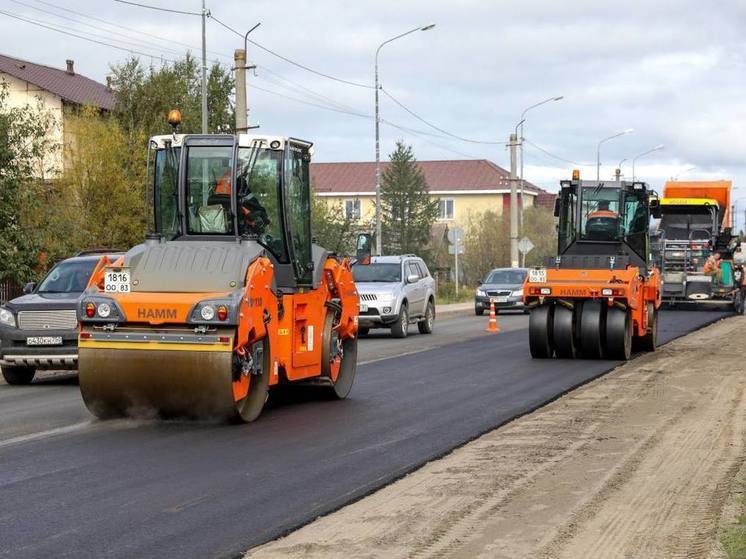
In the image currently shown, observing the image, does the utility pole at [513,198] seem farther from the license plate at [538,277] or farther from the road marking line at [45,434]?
the road marking line at [45,434]

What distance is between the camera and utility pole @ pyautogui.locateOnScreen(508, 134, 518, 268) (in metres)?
52.0

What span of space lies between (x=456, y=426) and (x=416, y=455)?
1914 mm

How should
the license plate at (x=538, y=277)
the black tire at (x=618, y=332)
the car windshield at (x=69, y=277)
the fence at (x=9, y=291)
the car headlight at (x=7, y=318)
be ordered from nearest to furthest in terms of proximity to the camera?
the car headlight at (x=7, y=318), the car windshield at (x=69, y=277), the black tire at (x=618, y=332), the license plate at (x=538, y=277), the fence at (x=9, y=291)

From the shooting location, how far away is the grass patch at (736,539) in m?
6.97

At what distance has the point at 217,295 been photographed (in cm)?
1164

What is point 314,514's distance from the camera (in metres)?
8.16

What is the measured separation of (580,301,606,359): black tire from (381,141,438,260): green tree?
65186 millimetres

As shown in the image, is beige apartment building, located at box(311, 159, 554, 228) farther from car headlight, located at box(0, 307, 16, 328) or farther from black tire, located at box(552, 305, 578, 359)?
car headlight, located at box(0, 307, 16, 328)

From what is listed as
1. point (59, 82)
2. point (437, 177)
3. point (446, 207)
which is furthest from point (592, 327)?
point (437, 177)

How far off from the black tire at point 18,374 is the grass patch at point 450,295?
111ft

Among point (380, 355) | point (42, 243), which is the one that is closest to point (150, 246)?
point (380, 355)

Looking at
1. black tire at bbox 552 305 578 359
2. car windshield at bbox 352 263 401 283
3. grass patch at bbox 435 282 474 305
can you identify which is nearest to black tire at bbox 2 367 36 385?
black tire at bbox 552 305 578 359


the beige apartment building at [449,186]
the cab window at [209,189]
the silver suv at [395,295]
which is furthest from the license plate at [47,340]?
the beige apartment building at [449,186]

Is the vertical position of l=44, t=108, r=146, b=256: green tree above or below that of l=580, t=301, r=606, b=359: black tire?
above
